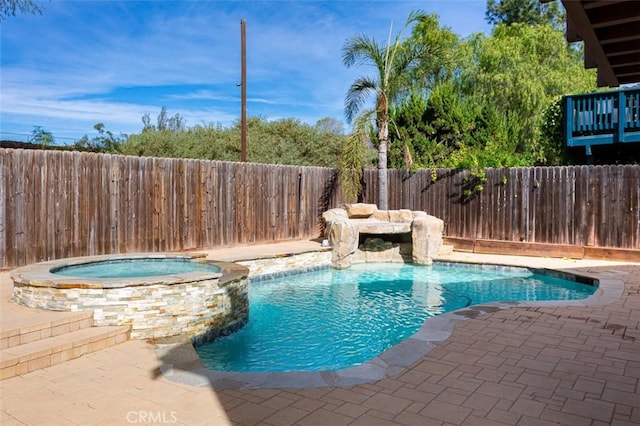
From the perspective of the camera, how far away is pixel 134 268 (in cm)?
649

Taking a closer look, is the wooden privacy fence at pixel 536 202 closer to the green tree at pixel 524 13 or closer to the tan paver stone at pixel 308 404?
the tan paver stone at pixel 308 404

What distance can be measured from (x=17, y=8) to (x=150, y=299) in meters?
7.34

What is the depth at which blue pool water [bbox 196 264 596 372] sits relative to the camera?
4555 millimetres

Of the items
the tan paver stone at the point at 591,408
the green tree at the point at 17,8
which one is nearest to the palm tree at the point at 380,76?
the green tree at the point at 17,8

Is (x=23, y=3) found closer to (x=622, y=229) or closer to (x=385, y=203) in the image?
(x=385, y=203)

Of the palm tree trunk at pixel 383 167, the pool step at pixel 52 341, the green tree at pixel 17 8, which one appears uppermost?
the green tree at pixel 17 8

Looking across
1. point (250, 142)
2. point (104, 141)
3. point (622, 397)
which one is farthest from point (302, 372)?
point (104, 141)

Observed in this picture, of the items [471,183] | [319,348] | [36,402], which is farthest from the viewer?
[471,183]

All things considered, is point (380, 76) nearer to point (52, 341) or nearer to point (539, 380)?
point (539, 380)

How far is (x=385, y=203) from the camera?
1214 centimetres

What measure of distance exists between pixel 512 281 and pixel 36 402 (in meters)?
7.40

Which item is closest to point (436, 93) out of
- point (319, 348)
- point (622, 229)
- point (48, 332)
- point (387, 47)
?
point (387, 47)

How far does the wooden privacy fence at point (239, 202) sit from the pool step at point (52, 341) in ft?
11.8

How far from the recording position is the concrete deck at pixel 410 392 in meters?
2.72
